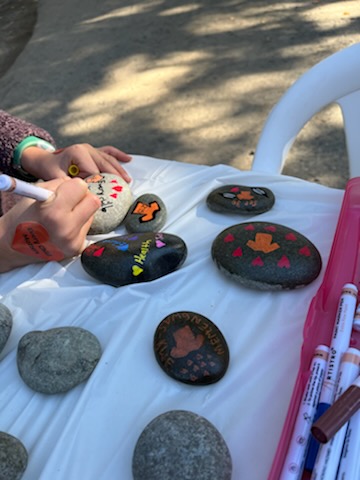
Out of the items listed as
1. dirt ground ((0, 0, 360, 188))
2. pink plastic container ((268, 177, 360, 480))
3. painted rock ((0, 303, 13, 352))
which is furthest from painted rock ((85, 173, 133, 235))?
dirt ground ((0, 0, 360, 188))

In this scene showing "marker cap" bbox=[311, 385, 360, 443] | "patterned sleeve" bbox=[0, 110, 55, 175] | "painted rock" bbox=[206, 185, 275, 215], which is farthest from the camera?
"patterned sleeve" bbox=[0, 110, 55, 175]

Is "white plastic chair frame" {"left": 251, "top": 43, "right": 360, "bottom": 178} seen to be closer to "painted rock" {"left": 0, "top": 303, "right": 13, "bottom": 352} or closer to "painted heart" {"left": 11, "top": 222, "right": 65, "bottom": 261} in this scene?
A: "painted heart" {"left": 11, "top": 222, "right": 65, "bottom": 261}

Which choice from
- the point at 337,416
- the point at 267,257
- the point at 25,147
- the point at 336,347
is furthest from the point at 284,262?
the point at 25,147

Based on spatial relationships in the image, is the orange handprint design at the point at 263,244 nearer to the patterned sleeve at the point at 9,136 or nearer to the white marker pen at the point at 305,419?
the white marker pen at the point at 305,419

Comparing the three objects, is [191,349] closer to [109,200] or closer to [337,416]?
[337,416]

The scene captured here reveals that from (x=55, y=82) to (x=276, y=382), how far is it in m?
2.25

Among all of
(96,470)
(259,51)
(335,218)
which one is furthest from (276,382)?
(259,51)

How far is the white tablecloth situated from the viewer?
583 millimetres

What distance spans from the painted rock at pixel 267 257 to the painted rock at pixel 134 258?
0.22ft

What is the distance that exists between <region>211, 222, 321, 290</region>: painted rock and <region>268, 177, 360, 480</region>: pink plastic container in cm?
3

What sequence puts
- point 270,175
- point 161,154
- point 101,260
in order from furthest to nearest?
point 161,154
point 270,175
point 101,260

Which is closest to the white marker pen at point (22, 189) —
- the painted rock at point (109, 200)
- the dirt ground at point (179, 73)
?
the painted rock at point (109, 200)

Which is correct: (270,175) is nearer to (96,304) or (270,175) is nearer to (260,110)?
(96,304)

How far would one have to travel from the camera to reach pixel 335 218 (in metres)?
0.85
